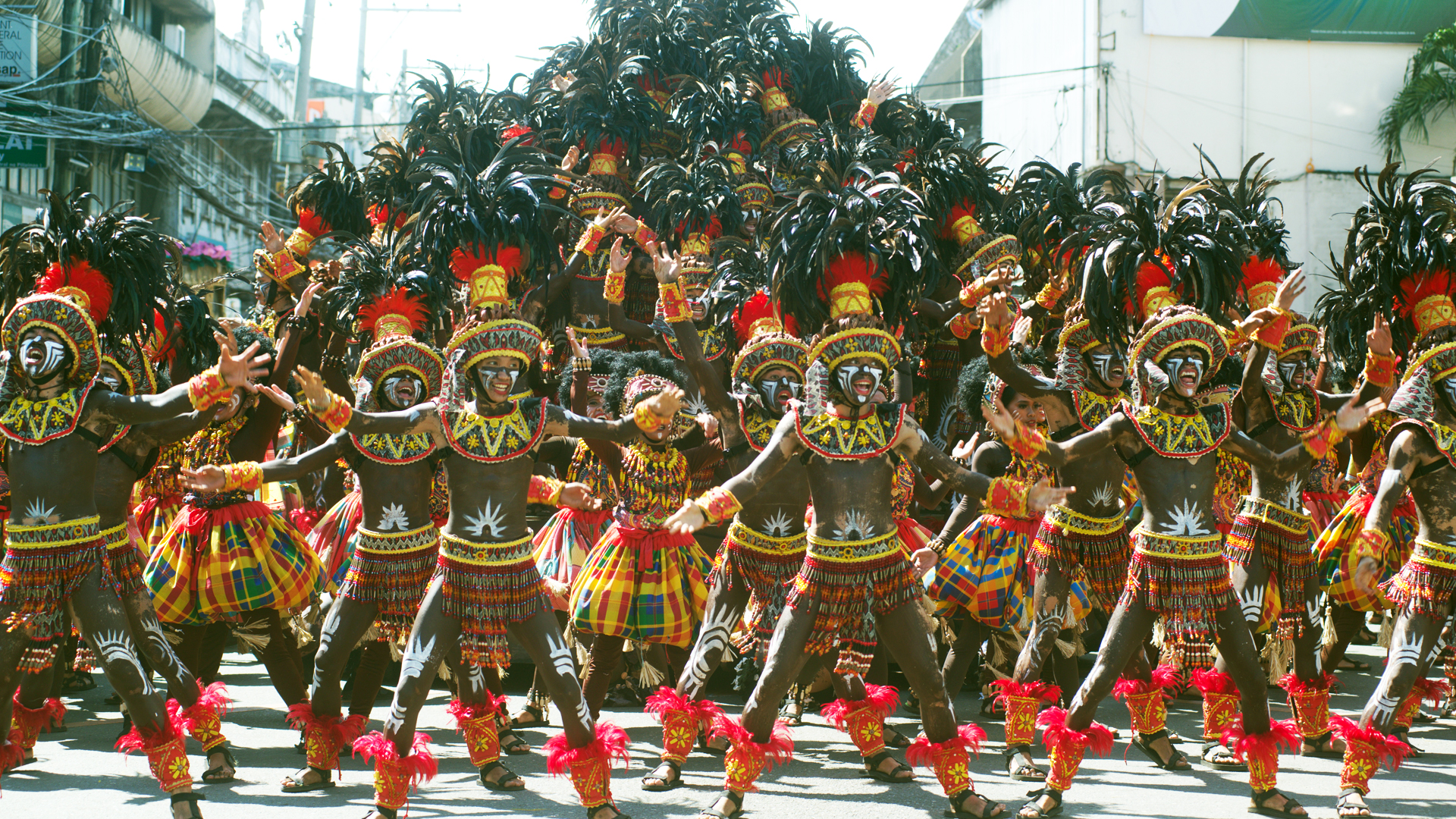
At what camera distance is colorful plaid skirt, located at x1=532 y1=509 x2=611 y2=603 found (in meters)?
7.26

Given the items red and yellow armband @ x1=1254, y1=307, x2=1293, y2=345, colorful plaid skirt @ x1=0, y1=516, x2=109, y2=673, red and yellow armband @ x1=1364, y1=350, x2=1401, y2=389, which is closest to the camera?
colorful plaid skirt @ x1=0, y1=516, x2=109, y2=673

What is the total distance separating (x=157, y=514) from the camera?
7277 mm

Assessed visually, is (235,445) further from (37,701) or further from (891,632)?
(891,632)

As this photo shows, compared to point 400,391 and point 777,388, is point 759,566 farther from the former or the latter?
point 400,391

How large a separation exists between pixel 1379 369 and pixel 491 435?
4.72 meters

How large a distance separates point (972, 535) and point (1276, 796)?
2227mm

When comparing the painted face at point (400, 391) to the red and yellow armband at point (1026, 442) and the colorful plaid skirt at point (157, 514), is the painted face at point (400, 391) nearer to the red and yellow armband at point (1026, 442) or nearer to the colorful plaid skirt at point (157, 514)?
the colorful plaid skirt at point (157, 514)

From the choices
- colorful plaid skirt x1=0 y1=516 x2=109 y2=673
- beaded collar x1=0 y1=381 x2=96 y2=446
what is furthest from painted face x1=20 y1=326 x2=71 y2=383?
colorful plaid skirt x1=0 y1=516 x2=109 y2=673

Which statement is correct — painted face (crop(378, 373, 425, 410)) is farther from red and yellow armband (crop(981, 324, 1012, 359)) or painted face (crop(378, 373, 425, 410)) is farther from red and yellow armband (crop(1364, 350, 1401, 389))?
red and yellow armband (crop(1364, 350, 1401, 389))

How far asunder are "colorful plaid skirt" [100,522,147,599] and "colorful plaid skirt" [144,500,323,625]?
0.70 m

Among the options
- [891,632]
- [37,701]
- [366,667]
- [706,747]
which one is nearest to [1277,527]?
[891,632]

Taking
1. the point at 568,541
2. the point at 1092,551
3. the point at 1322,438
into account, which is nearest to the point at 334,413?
the point at 568,541

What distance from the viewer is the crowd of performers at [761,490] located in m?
5.32

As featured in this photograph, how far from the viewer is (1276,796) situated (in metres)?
5.28
